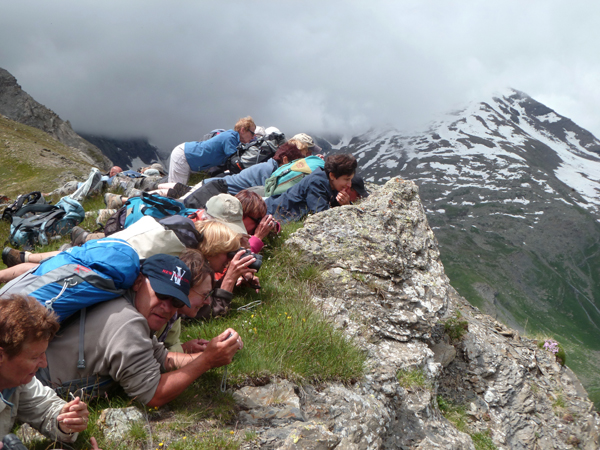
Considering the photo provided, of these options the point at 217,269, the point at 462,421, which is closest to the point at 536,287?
the point at 462,421

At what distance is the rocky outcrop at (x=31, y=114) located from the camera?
83250mm

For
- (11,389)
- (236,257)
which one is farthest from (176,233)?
(11,389)

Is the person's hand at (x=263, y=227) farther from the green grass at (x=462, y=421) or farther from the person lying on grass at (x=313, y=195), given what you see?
the green grass at (x=462, y=421)

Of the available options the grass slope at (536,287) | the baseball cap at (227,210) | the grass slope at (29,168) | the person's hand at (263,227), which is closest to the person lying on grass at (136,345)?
the baseball cap at (227,210)

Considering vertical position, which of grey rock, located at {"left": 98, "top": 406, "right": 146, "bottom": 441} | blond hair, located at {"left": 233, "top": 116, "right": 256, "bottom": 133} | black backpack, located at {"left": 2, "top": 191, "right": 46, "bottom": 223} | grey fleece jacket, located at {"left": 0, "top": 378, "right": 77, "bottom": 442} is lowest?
black backpack, located at {"left": 2, "top": 191, "right": 46, "bottom": 223}

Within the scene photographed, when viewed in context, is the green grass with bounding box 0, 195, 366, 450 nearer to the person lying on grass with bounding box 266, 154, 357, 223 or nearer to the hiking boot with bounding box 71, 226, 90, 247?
the person lying on grass with bounding box 266, 154, 357, 223

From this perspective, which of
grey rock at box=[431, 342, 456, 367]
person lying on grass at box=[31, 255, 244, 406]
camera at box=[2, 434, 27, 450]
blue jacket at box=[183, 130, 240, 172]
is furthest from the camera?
blue jacket at box=[183, 130, 240, 172]

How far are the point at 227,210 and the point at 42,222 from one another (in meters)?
4.80

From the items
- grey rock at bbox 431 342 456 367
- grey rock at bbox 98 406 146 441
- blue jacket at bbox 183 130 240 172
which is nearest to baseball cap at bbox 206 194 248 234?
grey rock at bbox 98 406 146 441

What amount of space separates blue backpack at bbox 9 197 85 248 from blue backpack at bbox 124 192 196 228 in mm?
2904

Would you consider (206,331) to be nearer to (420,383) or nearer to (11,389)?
(11,389)

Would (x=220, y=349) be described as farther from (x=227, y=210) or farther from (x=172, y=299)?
(x=227, y=210)

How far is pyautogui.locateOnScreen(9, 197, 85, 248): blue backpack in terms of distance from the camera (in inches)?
324

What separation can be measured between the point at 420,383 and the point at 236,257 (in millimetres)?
3718
